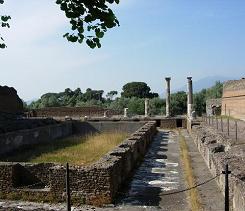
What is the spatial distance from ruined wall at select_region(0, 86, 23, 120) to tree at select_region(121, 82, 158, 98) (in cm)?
6091

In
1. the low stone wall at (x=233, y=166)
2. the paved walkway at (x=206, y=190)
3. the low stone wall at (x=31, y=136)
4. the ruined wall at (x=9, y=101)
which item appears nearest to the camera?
the low stone wall at (x=233, y=166)

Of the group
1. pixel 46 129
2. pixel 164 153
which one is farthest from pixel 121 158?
pixel 46 129

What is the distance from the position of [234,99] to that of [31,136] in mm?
23136

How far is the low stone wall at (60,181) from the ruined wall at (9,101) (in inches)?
1123

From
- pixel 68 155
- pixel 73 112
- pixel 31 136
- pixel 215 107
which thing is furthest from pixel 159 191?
pixel 73 112

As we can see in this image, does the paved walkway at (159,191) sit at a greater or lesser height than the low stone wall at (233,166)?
lesser

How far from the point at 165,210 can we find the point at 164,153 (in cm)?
873

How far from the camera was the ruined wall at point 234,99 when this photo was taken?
125 ft

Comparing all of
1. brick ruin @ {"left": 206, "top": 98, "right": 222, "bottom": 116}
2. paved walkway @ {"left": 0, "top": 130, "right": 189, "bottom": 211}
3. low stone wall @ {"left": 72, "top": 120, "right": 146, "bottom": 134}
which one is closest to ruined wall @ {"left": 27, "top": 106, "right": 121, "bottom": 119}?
brick ruin @ {"left": 206, "top": 98, "right": 222, "bottom": 116}

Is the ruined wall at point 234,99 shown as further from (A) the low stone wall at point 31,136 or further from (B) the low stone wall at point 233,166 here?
(B) the low stone wall at point 233,166

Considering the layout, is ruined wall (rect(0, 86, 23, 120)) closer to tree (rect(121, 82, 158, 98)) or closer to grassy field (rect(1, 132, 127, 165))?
grassy field (rect(1, 132, 127, 165))

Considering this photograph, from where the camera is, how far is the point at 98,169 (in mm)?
9875

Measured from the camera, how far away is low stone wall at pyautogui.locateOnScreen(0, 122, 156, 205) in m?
9.83

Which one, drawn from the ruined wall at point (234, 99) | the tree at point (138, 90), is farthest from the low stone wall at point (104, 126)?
the tree at point (138, 90)
